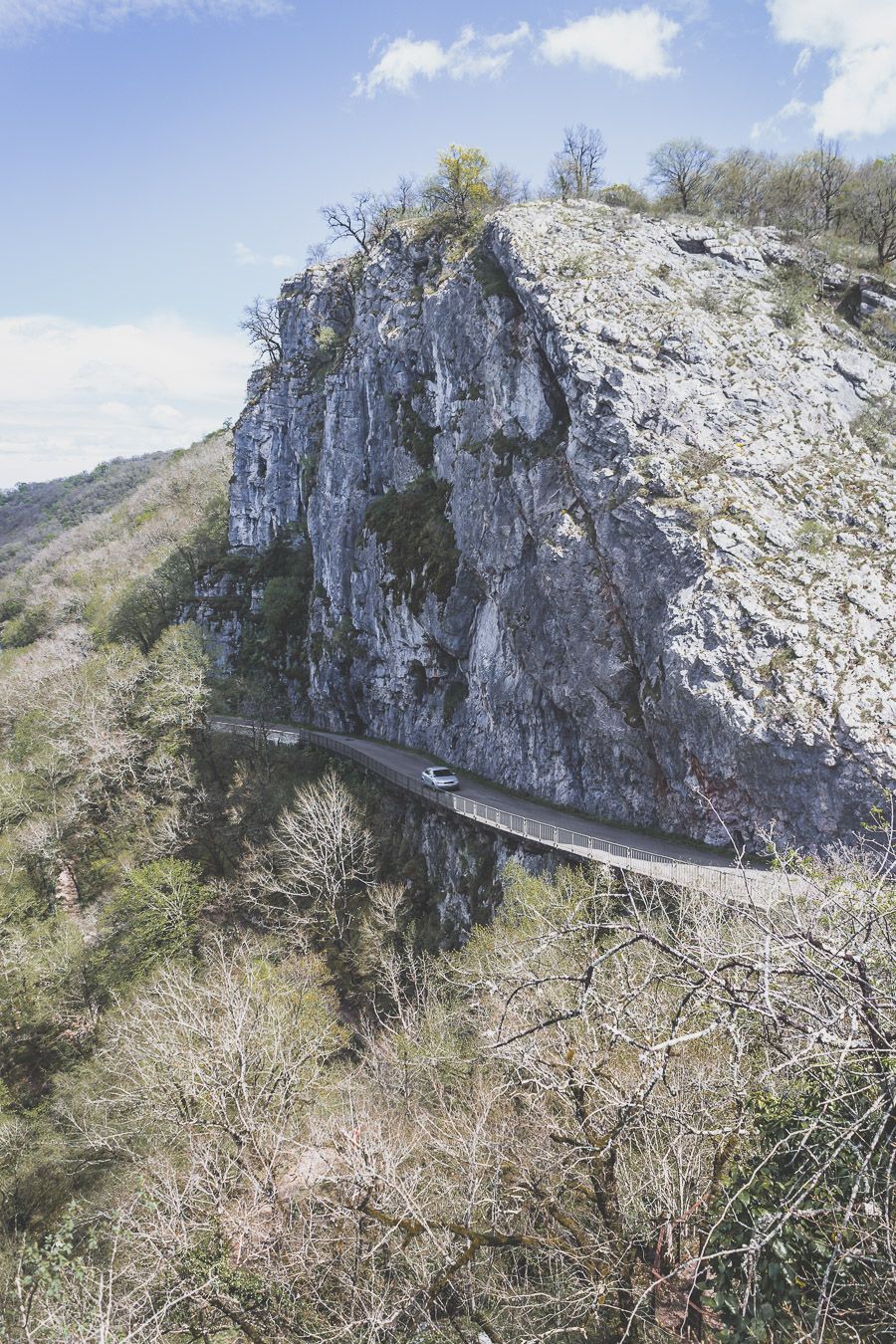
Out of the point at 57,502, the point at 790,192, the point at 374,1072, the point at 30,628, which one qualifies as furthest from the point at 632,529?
the point at 57,502

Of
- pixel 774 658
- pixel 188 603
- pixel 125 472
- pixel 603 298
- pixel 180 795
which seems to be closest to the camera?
pixel 774 658

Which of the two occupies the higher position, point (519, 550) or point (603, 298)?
point (603, 298)

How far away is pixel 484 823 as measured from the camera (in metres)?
25.2

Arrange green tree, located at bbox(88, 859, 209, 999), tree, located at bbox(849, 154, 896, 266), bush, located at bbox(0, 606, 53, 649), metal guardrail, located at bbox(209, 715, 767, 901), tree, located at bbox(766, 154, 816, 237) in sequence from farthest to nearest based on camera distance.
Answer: bush, located at bbox(0, 606, 53, 649)
tree, located at bbox(766, 154, 816, 237)
tree, located at bbox(849, 154, 896, 266)
green tree, located at bbox(88, 859, 209, 999)
metal guardrail, located at bbox(209, 715, 767, 901)

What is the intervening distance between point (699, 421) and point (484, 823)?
56.5ft

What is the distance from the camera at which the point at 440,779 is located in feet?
94.2

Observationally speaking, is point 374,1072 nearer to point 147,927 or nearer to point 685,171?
point 147,927

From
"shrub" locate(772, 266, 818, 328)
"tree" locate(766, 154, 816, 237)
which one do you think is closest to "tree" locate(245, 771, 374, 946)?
"shrub" locate(772, 266, 818, 328)

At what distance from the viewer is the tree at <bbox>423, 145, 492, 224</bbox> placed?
1431 inches

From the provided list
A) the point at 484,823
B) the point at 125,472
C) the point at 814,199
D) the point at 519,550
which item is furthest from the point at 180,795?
the point at 125,472

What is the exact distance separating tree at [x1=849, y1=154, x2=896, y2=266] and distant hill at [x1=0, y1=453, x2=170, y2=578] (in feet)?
334

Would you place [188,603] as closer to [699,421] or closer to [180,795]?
[180,795]

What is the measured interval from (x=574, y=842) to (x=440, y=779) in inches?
310

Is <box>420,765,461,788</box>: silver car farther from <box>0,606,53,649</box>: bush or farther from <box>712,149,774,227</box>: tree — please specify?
<box>0,606,53,649</box>: bush
